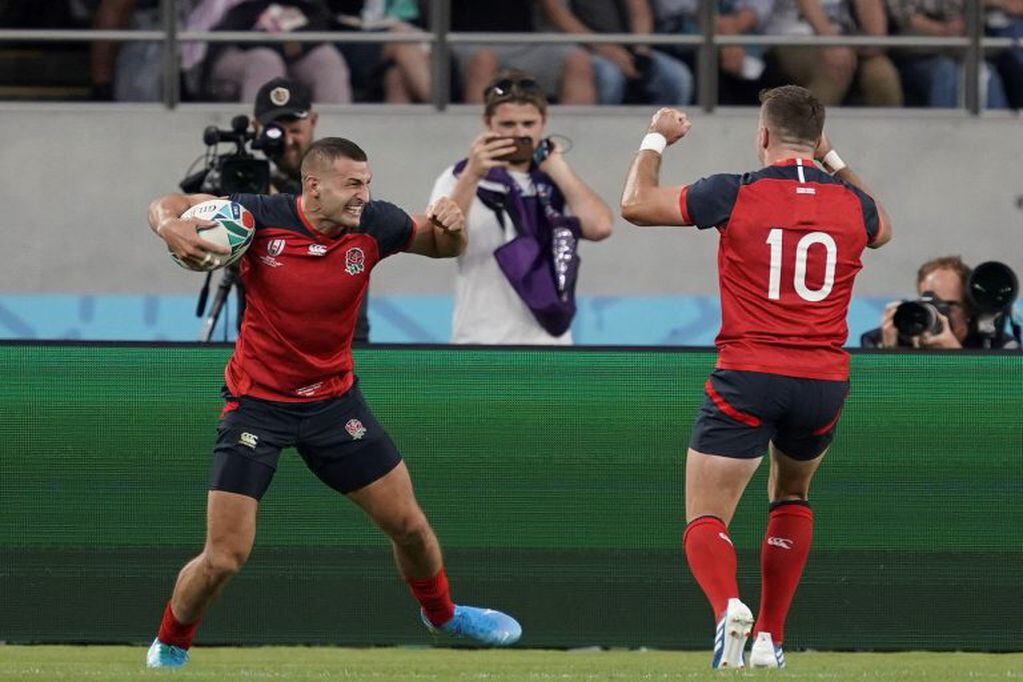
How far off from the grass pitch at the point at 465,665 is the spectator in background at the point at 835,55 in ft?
20.8

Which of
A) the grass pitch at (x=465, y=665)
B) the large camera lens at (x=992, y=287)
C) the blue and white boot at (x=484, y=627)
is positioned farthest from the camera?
the large camera lens at (x=992, y=287)

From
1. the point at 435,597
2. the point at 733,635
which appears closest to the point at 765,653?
the point at 733,635

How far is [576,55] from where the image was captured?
14.7 m

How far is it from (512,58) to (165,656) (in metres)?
Answer: 7.43

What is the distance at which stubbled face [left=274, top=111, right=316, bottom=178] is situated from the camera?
33.5 feet

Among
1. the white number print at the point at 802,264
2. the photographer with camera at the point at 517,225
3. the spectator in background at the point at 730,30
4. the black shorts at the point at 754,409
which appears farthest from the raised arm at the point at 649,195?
the spectator in background at the point at 730,30

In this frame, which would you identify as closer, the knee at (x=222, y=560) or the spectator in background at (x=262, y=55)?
the knee at (x=222, y=560)

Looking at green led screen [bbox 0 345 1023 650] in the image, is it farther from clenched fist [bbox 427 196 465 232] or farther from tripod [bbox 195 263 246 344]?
clenched fist [bbox 427 196 465 232]

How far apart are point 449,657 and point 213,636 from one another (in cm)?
106

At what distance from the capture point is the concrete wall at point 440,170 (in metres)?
14.5

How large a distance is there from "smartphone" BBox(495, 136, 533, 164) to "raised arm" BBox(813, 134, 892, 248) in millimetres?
2052

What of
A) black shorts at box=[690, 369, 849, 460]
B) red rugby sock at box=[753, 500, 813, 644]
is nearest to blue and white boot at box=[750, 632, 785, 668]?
red rugby sock at box=[753, 500, 813, 644]

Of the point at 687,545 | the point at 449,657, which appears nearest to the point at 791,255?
the point at 687,545

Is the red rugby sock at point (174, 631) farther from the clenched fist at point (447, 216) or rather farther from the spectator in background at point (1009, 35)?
the spectator in background at point (1009, 35)
